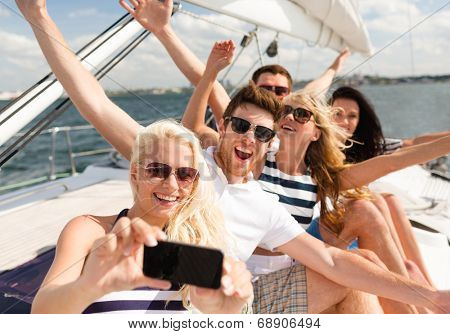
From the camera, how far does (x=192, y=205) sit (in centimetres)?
144

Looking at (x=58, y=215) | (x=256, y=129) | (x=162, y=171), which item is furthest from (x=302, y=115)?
(x=58, y=215)

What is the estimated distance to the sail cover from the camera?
9.69 ft

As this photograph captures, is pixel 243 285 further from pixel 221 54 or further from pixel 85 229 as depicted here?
pixel 221 54

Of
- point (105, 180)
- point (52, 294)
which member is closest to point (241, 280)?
point (52, 294)

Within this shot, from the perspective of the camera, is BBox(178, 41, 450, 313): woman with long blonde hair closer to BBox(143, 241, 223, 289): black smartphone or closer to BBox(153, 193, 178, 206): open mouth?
BBox(153, 193, 178, 206): open mouth

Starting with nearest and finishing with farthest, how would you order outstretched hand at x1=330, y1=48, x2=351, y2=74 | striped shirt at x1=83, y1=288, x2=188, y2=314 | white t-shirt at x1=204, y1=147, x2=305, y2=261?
striped shirt at x1=83, y1=288, x2=188, y2=314 → white t-shirt at x1=204, y1=147, x2=305, y2=261 → outstretched hand at x1=330, y1=48, x2=351, y2=74

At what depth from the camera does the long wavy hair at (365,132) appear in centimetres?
302

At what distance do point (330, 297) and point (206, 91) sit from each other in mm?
1426

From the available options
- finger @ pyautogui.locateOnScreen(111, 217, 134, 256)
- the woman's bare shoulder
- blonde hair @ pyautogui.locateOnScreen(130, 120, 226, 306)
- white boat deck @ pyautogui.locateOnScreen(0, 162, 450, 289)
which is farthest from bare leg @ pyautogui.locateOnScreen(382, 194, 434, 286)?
finger @ pyautogui.locateOnScreen(111, 217, 134, 256)

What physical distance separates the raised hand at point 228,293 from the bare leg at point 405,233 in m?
1.88
